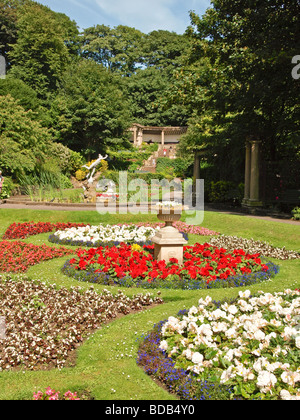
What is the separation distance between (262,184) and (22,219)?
10.0m

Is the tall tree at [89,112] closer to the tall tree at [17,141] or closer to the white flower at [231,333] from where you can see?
the tall tree at [17,141]

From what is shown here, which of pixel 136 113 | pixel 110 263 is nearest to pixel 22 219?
pixel 110 263

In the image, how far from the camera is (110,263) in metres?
7.09

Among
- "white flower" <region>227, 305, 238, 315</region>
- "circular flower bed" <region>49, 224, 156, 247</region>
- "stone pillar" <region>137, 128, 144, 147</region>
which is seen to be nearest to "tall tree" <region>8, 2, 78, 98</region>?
"stone pillar" <region>137, 128, 144, 147</region>

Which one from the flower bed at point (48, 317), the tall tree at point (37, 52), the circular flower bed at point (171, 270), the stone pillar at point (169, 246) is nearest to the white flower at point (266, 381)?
the flower bed at point (48, 317)

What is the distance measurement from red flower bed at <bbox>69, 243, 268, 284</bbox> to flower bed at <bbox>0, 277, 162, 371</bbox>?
832 millimetres

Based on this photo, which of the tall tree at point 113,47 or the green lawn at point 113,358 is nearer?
the green lawn at point 113,358

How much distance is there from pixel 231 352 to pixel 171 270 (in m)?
3.22

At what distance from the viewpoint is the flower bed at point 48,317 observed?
13.4ft

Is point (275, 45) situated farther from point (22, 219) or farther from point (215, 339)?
point (215, 339)

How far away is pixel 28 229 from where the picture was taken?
11633mm

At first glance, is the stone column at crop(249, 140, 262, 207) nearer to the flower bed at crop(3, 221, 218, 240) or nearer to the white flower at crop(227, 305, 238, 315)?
the flower bed at crop(3, 221, 218, 240)

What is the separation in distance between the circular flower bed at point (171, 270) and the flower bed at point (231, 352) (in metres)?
1.96

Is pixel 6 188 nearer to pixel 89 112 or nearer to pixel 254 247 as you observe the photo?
pixel 89 112
